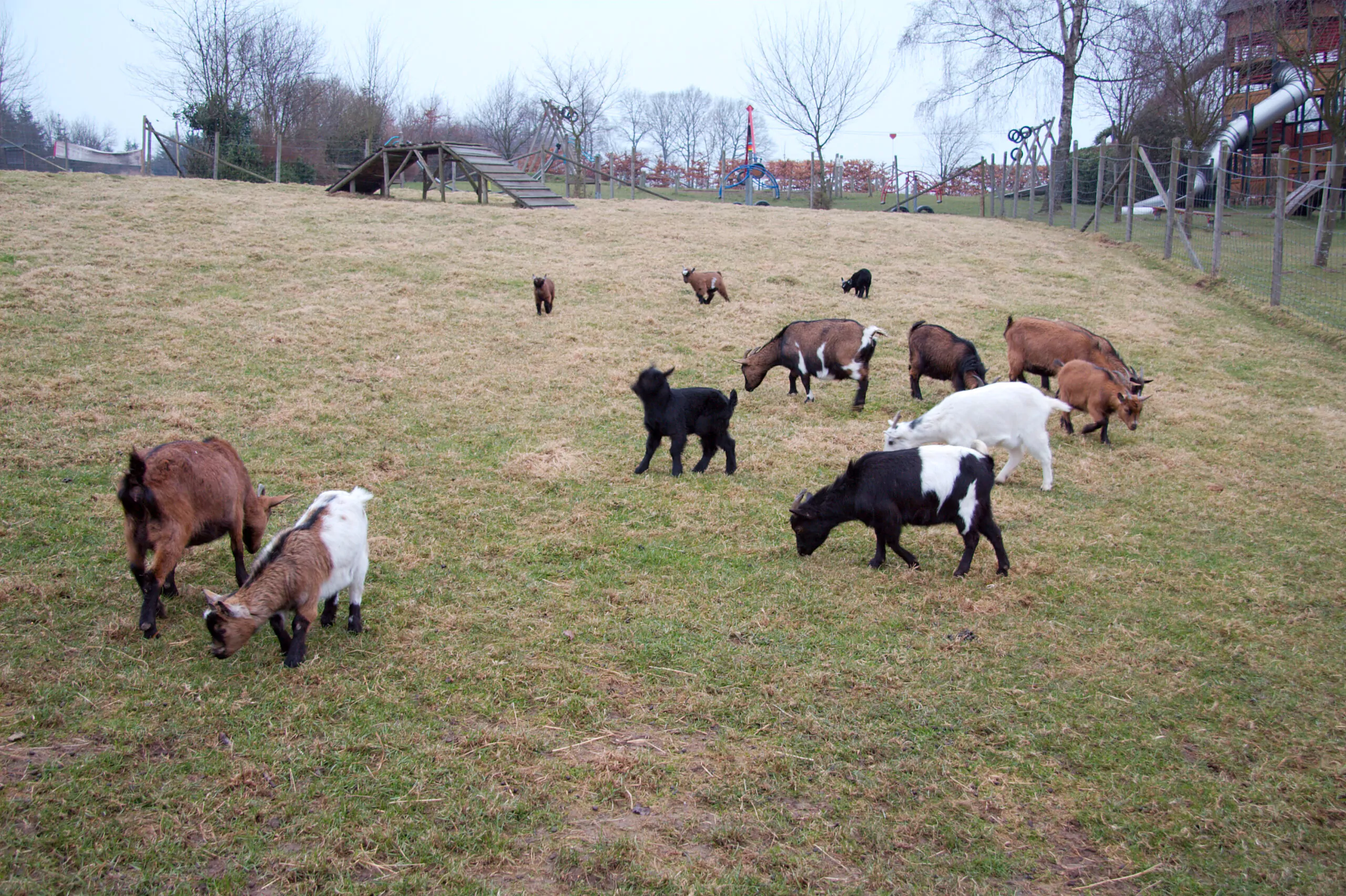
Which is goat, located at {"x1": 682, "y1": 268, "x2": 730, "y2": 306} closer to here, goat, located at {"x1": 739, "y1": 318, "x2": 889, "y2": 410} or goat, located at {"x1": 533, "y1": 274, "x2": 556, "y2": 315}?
goat, located at {"x1": 533, "y1": 274, "x2": 556, "y2": 315}

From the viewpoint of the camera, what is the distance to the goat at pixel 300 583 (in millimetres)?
4145

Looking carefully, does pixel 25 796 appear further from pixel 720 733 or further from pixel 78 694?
pixel 720 733

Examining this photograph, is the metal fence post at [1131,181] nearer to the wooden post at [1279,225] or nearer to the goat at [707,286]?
the wooden post at [1279,225]

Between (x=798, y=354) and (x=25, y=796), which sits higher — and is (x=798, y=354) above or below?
above

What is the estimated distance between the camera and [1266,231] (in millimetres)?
22984

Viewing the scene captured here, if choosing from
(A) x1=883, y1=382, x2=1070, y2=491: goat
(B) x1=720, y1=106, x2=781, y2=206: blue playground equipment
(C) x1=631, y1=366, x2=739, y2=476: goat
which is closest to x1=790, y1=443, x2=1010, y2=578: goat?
(A) x1=883, y1=382, x2=1070, y2=491: goat

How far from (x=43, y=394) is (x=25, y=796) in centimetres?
618

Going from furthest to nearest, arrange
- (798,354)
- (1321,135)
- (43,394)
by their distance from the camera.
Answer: (1321,135) → (798,354) → (43,394)

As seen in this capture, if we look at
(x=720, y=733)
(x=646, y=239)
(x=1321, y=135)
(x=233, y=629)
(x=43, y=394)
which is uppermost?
(x=1321, y=135)

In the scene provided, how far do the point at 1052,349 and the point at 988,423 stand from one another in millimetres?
3024

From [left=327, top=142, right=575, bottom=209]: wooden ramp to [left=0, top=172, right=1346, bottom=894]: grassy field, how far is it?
12.3 metres

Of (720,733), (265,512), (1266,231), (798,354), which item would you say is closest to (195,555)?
(265,512)

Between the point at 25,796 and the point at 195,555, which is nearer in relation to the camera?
the point at 25,796

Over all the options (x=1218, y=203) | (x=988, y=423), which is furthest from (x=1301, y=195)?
(x=988, y=423)
